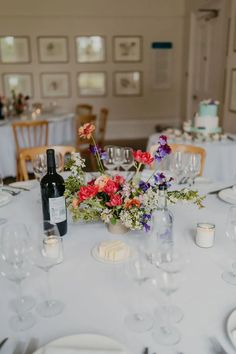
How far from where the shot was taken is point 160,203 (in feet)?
4.70

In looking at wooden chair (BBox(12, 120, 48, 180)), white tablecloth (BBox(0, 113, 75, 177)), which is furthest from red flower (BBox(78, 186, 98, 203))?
white tablecloth (BBox(0, 113, 75, 177))

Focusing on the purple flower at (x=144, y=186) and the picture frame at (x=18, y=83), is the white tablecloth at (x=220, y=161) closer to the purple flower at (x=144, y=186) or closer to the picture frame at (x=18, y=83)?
the purple flower at (x=144, y=186)

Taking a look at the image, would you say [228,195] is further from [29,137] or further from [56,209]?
[29,137]

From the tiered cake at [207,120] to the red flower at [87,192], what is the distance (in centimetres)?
253

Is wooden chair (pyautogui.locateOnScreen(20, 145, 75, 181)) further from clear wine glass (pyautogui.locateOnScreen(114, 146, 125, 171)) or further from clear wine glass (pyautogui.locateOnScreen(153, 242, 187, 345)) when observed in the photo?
clear wine glass (pyautogui.locateOnScreen(153, 242, 187, 345))

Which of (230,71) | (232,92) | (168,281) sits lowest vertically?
(168,281)

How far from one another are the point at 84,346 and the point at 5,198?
3.83 ft

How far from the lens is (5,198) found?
1.90 m

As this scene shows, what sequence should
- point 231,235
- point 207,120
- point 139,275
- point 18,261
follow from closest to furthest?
point 139,275 → point 18,261 → point 231,235 → point 207,120

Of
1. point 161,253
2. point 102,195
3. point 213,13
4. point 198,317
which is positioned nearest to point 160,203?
point 102,195

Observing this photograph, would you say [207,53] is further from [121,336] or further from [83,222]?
[121,336]

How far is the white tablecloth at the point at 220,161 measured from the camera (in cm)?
346

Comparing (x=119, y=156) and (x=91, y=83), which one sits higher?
(x=91, y=83)

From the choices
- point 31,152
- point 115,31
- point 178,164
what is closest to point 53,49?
point 115,31
